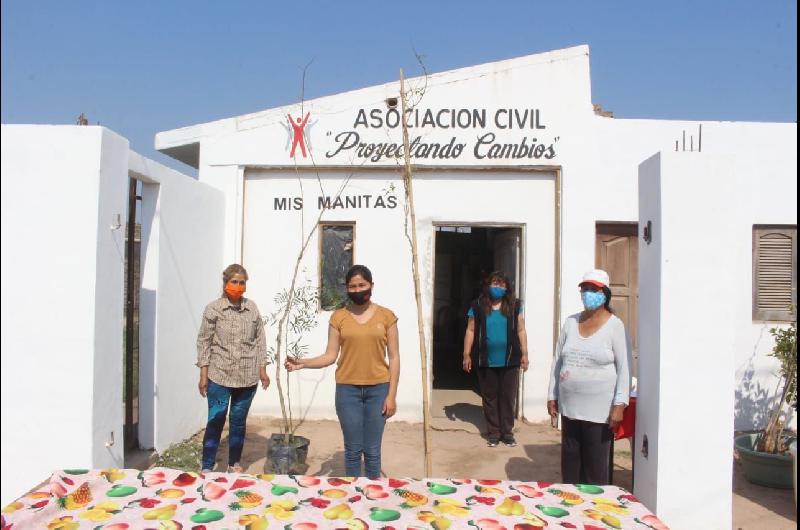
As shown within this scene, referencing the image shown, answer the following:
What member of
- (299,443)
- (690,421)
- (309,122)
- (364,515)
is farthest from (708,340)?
(309,122)

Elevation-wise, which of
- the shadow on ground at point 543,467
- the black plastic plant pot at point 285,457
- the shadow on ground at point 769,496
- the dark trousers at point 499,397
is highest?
the dark trousers at point 499,397

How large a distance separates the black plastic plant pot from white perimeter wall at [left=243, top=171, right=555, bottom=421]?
190 cm

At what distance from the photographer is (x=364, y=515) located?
272 centimetres

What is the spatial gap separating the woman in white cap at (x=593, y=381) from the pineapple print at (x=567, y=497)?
51.6 inches

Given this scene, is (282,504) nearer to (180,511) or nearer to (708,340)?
(180,511)

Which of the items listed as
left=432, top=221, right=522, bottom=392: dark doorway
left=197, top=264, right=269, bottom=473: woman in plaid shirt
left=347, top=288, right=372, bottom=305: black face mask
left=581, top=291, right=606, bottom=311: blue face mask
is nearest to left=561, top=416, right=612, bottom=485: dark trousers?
left=581, top=291, right=606, bottom=311: blue face mask

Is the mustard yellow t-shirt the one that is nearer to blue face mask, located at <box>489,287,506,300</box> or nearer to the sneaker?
blue face mask, located at <box>489,287,506,300</box>

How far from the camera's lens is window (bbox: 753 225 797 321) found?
709 centimetres

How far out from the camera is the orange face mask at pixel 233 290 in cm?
496

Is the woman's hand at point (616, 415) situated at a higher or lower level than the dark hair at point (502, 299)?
lower

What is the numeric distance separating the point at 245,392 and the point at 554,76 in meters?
4.73

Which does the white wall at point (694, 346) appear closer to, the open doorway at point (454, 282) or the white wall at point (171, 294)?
the white wall at point (171, 294)

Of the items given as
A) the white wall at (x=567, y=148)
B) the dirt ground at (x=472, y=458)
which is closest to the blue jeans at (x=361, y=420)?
the dirt ground at (x=472, y=458)

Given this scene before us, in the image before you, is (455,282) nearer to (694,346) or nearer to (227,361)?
(227,361)
